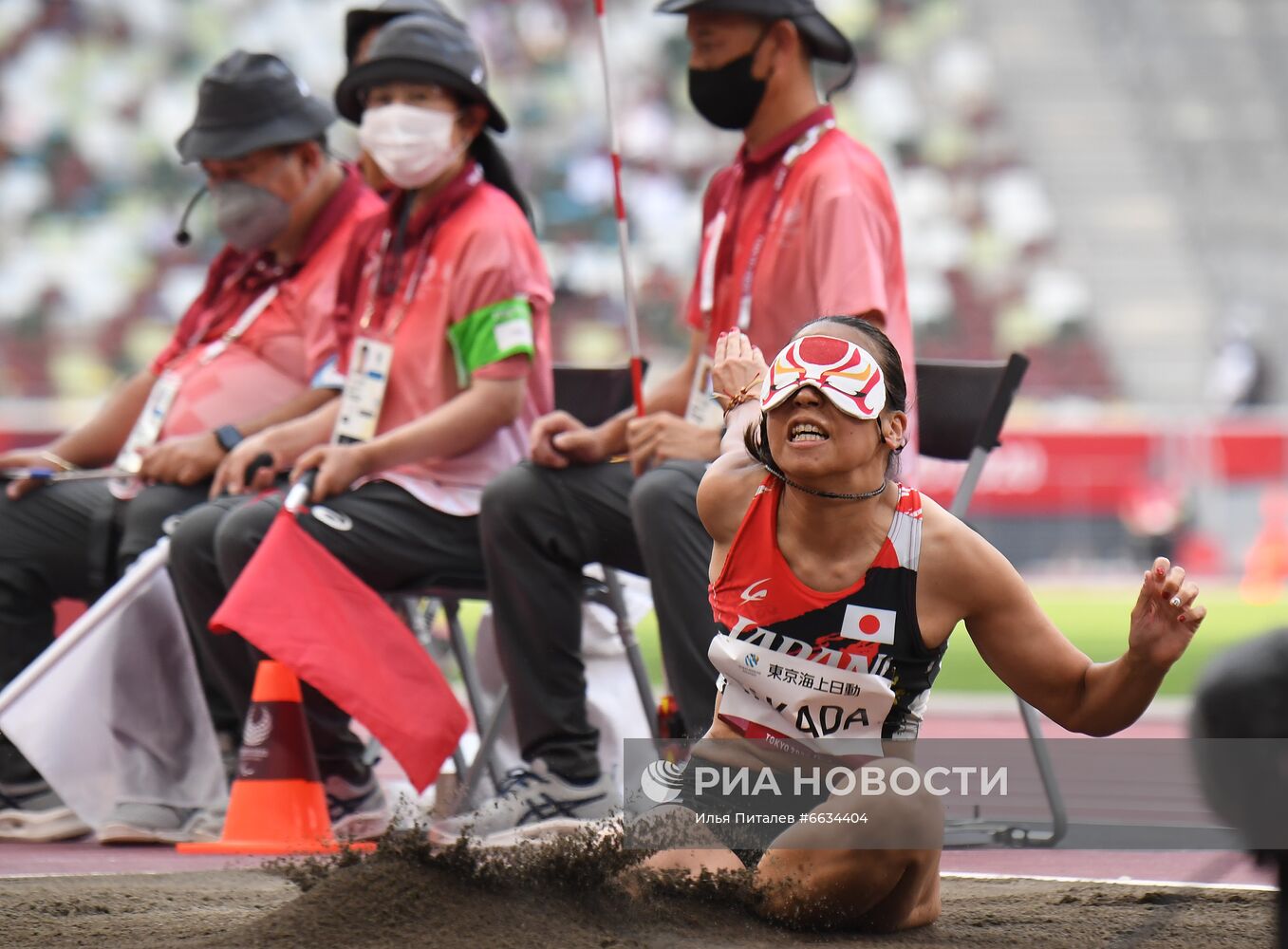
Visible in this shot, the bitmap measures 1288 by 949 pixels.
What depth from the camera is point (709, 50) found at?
489cm

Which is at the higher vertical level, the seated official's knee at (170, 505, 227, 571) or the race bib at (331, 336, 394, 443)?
the race bib at (331, 336, 394, 443)

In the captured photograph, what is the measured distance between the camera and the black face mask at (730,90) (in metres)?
4.85

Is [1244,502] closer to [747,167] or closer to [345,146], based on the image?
[345,146]

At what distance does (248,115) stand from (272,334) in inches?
26.3

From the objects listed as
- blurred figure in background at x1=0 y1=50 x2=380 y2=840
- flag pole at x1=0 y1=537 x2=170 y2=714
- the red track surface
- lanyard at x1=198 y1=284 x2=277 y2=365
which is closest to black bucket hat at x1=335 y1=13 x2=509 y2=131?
blurred figure in background at x1=0 y1=50 x2=380 y2=840

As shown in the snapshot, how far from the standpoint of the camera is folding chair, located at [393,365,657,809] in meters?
5.11

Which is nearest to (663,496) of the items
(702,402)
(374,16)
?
(702,402)

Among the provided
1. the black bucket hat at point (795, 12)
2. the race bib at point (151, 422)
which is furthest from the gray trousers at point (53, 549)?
the black bucket hat at point (795, 12)

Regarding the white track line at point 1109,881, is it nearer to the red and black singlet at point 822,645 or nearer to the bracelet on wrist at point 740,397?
the red and black singlet at point 822,645

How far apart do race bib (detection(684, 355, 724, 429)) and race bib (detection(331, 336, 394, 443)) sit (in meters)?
0.93

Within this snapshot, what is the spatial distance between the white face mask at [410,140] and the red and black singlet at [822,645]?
2.39 m

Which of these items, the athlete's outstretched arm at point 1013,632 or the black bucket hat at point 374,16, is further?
the black bucket hat at point 374,16

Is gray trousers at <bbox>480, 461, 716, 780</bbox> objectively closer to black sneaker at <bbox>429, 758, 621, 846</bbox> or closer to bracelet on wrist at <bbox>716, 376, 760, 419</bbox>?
black sneaker at <bbox>429, 758, 621, 846</bbox>

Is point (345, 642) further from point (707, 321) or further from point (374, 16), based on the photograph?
point (374, 16)
